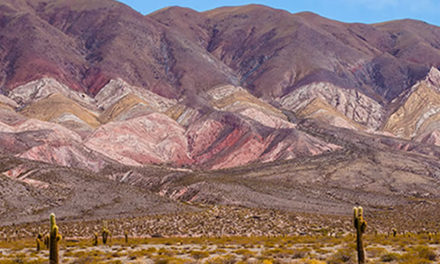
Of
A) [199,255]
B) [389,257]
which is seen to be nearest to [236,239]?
[199,255]

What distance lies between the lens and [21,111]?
17288cm

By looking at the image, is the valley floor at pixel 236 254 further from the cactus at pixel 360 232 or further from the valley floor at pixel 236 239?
the cactus at pixel 360 232

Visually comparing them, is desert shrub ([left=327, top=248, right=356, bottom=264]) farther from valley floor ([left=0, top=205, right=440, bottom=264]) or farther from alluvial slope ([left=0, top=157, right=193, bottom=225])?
alluvial slope ([left=0, top=157, right=193, bottom=225])

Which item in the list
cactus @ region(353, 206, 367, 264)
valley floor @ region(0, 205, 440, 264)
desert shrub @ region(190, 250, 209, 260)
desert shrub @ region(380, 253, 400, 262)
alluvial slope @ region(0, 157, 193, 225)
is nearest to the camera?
cactus @ region(353, 206, 367, 264)

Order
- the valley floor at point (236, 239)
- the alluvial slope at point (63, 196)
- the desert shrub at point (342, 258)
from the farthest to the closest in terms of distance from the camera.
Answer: the alluvial slope at point (63, 196), the valley floor at point (236, 239), the desert shrub at point (342, 258)

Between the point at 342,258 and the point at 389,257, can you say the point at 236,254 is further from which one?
the point at 389,257

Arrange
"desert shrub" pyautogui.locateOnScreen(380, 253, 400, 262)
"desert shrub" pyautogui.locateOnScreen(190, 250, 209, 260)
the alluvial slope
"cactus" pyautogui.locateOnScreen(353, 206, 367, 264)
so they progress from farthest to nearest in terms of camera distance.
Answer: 1. the alluvial slope
2. "desert shrub" pyautogui.locateOnScreen(190, 250, 209, 260)
3. "desert shrub" pyautogui.locateOnScreen(380, 253, 400, 262)
4. "cactus" pyautogui.locateOnScreen(353, 206, 367, 264)

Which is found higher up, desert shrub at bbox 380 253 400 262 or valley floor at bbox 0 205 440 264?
valley floor at bbox 0 205 440 264

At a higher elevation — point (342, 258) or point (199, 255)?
point (199, 255)

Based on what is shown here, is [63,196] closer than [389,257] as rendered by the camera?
No

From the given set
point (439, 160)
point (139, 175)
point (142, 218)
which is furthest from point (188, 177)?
point (439, 160)

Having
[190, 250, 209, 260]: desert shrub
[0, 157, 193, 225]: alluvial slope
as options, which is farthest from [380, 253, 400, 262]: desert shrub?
[0, 157, 193, 225]: alluvial slope

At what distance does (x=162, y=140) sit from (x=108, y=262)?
5189 inches

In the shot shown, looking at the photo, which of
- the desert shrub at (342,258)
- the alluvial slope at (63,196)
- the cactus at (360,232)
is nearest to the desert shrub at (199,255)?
the desert shrub at (342,258)
